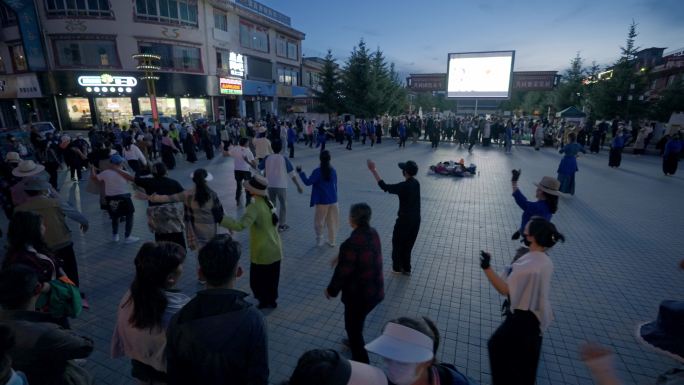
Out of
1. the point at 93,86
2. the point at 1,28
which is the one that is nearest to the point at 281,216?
the point at 93,86

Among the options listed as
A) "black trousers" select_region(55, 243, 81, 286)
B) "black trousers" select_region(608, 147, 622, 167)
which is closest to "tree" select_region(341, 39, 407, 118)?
"black trousers" select_region(608, 147, 622, 167)

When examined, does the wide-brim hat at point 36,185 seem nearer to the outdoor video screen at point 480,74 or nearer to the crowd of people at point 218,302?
the crowd of people at point 218,302

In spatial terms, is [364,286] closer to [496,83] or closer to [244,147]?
[244,147]

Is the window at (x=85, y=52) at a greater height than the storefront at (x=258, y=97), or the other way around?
the window at (x=85, y=52)

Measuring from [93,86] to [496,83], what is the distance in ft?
110

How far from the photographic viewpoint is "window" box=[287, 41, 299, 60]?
149 ft

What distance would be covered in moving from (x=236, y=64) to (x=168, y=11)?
24.8 feet

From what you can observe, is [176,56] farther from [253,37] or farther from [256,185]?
[256,185]

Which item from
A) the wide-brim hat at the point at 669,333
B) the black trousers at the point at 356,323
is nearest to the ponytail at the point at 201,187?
the black trousers at the point at 356,323

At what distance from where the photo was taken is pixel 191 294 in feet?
16.8

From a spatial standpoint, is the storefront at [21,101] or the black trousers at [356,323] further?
the storefront at [21,101]

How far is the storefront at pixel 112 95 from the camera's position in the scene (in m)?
27.1

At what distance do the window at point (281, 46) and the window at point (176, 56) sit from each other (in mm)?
13476

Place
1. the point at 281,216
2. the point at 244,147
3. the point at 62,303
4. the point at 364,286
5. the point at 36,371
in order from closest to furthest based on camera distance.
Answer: the point at 36,371
the point at 62,303
the point at 364,286
the point at 281,216
the point at 244,147
